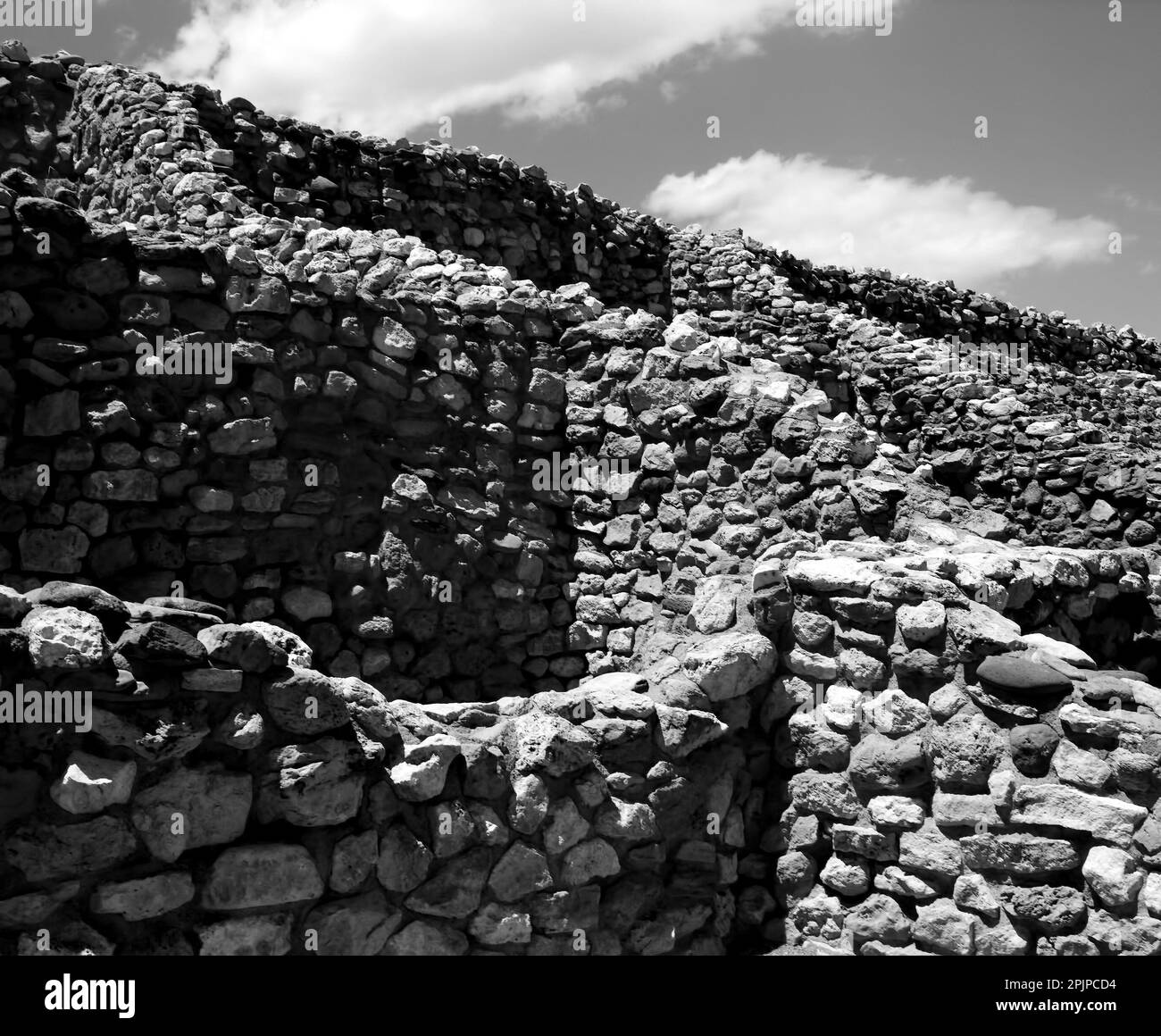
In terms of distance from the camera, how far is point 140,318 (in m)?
5.30

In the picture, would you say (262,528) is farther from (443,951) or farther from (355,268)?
(443,951)

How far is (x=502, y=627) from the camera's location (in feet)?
20.6

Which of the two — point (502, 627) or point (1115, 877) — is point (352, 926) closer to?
point (1115, 877)

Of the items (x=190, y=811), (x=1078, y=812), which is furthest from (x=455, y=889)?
(x=1078, y=812)

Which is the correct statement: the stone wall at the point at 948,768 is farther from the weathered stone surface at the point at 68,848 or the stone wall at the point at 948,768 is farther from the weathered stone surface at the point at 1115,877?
the weathered stone surface at the point at 68,848

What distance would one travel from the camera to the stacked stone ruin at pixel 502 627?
3246mm

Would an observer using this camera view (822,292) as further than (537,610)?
Yes

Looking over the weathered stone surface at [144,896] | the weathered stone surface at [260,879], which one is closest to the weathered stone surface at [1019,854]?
the weathered stone surface at [260,879]

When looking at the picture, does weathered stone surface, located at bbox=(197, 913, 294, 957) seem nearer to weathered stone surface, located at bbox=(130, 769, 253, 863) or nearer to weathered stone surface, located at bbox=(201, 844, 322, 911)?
weathered stone surface, located at bbox=(201, 844, 322, 911)

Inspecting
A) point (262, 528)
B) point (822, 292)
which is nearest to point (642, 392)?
point (262, 528)

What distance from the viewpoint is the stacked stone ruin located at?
3246mm

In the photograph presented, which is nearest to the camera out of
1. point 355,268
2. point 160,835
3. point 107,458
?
point 160,835

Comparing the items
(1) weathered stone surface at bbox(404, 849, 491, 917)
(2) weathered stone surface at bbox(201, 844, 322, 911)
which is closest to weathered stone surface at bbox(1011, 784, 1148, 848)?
(1) weathered stone surface at bbox(404, 849, 491, 917)

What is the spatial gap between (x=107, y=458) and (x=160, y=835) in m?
2.66
